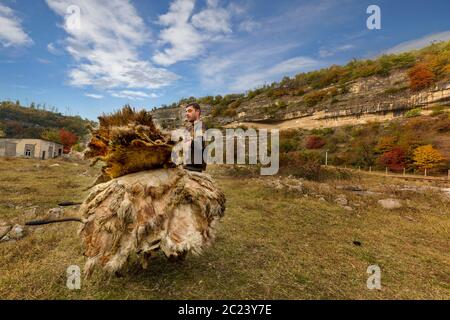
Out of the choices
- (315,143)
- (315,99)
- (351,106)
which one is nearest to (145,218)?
(315,143)

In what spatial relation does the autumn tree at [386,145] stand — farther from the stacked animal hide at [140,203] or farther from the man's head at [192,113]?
the stacked animal hide at [140,203]

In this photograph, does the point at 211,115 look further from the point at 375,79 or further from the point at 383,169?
the point at 383,169

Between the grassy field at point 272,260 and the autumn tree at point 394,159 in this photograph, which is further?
the autumn tree at point 394,159

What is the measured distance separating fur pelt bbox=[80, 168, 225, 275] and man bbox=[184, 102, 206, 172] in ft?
2.08

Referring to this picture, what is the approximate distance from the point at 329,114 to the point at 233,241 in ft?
164

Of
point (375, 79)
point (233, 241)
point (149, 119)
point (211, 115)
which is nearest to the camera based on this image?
point (149, 119)

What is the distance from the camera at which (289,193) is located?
11.8m

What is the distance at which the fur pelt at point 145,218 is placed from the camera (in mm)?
2904

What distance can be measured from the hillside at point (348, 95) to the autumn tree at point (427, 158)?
68.7 feet

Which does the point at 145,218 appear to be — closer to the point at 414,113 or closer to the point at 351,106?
the point at 414,113

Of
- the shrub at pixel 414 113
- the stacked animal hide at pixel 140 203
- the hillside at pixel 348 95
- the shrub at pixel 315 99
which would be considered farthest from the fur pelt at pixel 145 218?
the shrub at pixel 315 99

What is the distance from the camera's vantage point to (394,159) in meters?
25.9

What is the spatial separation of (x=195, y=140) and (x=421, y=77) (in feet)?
183
